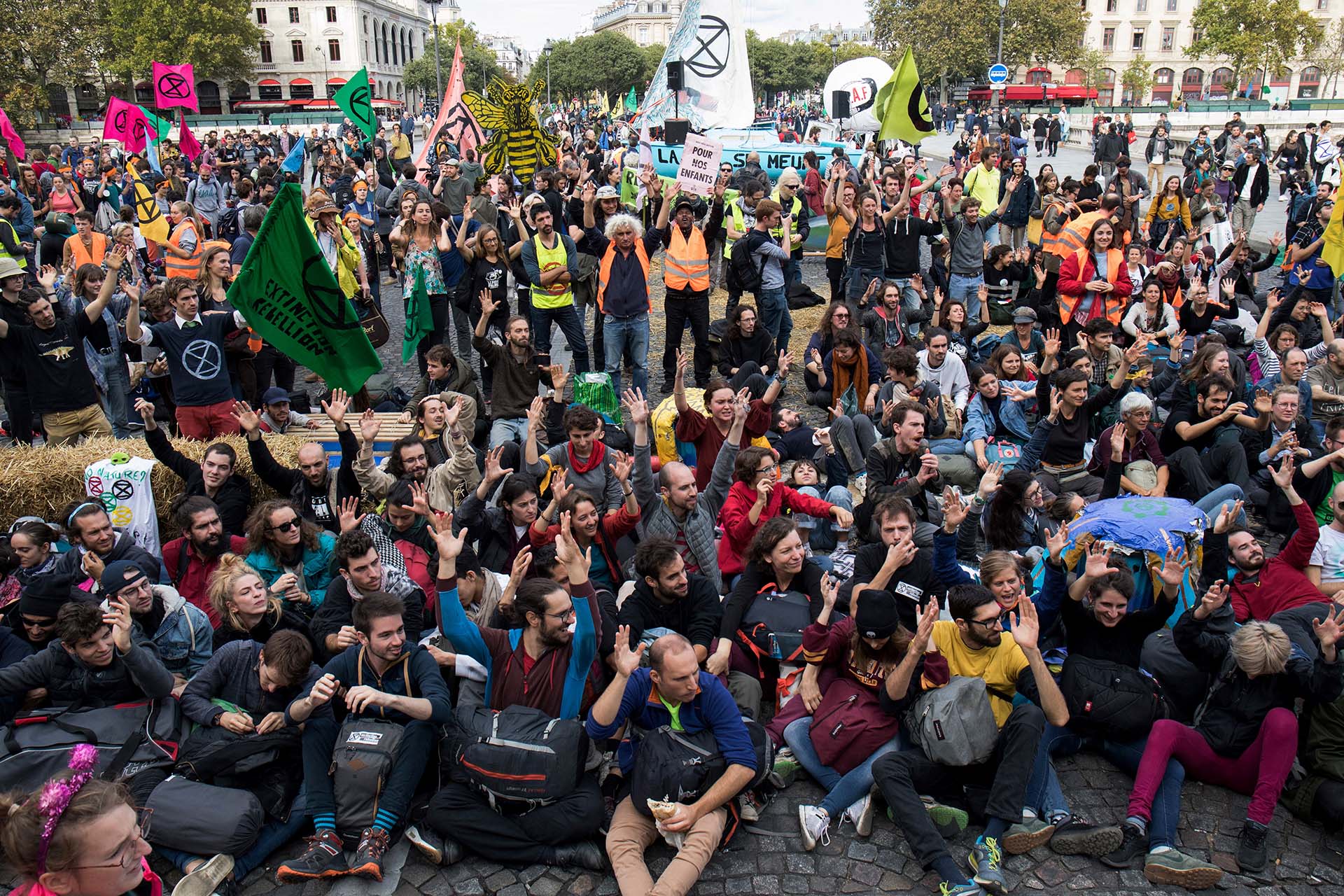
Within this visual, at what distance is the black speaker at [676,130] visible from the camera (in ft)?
58.2

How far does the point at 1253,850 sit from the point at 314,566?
5.30m

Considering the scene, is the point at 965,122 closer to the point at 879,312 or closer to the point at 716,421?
the point at 879,312

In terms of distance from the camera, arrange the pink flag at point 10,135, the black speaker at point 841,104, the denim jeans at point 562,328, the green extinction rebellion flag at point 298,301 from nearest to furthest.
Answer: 1. the green extinction rebellion flag at point 298,301
2. the denim jeans at point 562,328
3. the pink flag at point 10,135
4. the black speaker at point 841,104

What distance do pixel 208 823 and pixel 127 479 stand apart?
10.7 feet

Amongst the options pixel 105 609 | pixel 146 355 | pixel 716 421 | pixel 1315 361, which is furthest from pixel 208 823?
pixel 1315 361

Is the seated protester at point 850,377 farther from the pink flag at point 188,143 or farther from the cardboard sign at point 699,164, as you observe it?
the pink flag at point 188,143

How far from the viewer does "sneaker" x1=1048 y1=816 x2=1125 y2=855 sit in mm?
4656

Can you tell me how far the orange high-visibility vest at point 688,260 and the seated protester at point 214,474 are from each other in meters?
4.90

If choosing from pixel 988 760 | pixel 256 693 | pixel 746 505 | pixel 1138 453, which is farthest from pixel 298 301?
pixel 1138 453

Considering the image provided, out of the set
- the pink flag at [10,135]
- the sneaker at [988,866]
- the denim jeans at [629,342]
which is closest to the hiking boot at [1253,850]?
the sneaker at [988,866]

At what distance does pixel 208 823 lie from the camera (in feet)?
15.4

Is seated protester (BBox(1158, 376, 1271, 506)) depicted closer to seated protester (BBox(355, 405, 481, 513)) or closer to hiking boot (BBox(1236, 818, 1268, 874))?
hiking boot (BBox(1236, 818, 1268, 874))

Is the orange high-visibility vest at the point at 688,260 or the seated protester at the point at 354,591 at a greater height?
the orange high-visibility vest at the point at 688,260

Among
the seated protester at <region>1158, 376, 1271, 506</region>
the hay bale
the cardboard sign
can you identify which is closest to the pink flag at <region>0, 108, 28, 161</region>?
the cardboard sign
